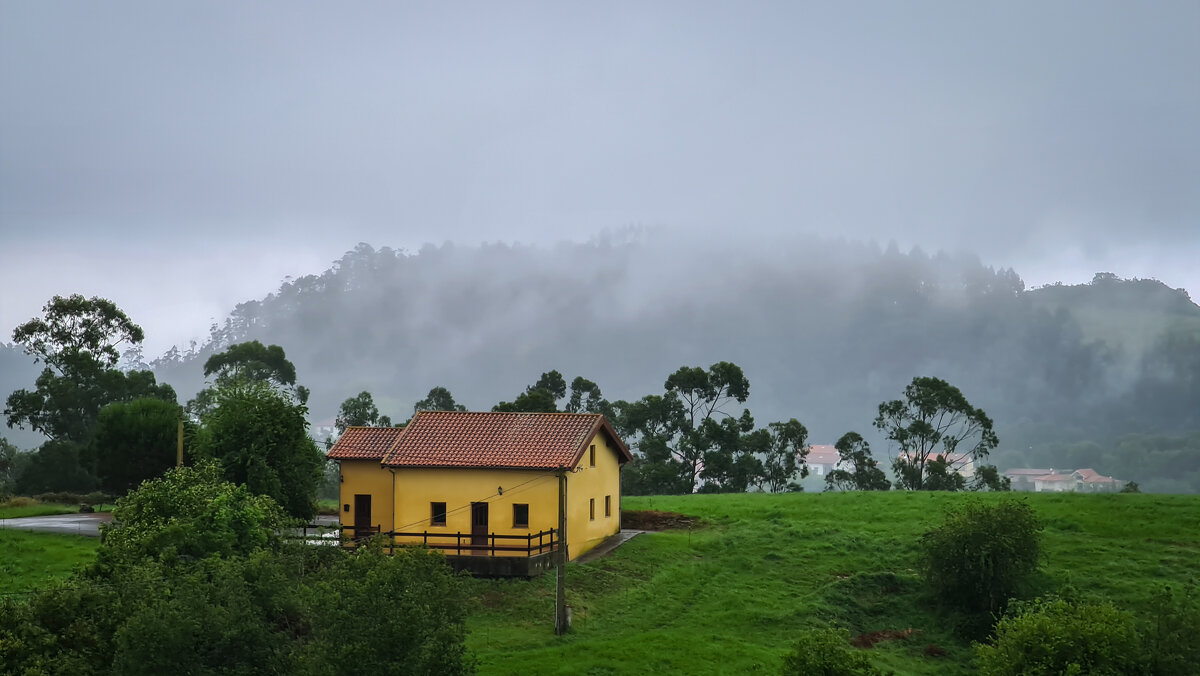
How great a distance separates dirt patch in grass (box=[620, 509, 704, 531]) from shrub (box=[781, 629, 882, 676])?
2238 centimetres

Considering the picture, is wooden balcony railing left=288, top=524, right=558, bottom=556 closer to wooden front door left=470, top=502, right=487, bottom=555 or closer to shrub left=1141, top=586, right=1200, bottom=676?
wooden front door left=470, top=502, right=487, bottom=555

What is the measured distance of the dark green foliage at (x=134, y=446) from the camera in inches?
2522

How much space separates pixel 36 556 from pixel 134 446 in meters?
25.4

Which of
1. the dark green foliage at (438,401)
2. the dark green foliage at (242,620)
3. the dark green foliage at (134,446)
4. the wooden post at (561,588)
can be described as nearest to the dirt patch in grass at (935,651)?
the wooden post at (561,588)

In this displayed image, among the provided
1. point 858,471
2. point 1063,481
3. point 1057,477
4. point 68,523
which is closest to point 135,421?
point 68,523

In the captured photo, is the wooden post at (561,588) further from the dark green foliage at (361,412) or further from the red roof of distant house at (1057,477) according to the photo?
the red roof of distant house at (1057,477)

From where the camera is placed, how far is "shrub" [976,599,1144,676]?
89.0ft

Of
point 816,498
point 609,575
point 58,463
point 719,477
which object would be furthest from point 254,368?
point 609,575

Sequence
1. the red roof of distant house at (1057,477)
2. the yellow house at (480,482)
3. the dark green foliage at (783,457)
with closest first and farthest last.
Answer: the yellow house at (480,482) < the dark green foliage at (783,457) < the red roof of distant house at (1057,477)

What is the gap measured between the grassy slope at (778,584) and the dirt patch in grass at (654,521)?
1517 millimetres

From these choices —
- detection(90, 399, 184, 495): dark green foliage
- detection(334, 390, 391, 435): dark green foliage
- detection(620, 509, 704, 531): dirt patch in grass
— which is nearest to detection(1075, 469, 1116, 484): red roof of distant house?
detection(334, 390, 391, 435): dark green foliage

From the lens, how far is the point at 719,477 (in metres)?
83.7

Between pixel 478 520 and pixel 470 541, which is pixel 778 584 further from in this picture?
pixel 470 541

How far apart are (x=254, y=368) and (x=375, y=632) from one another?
93949mm
